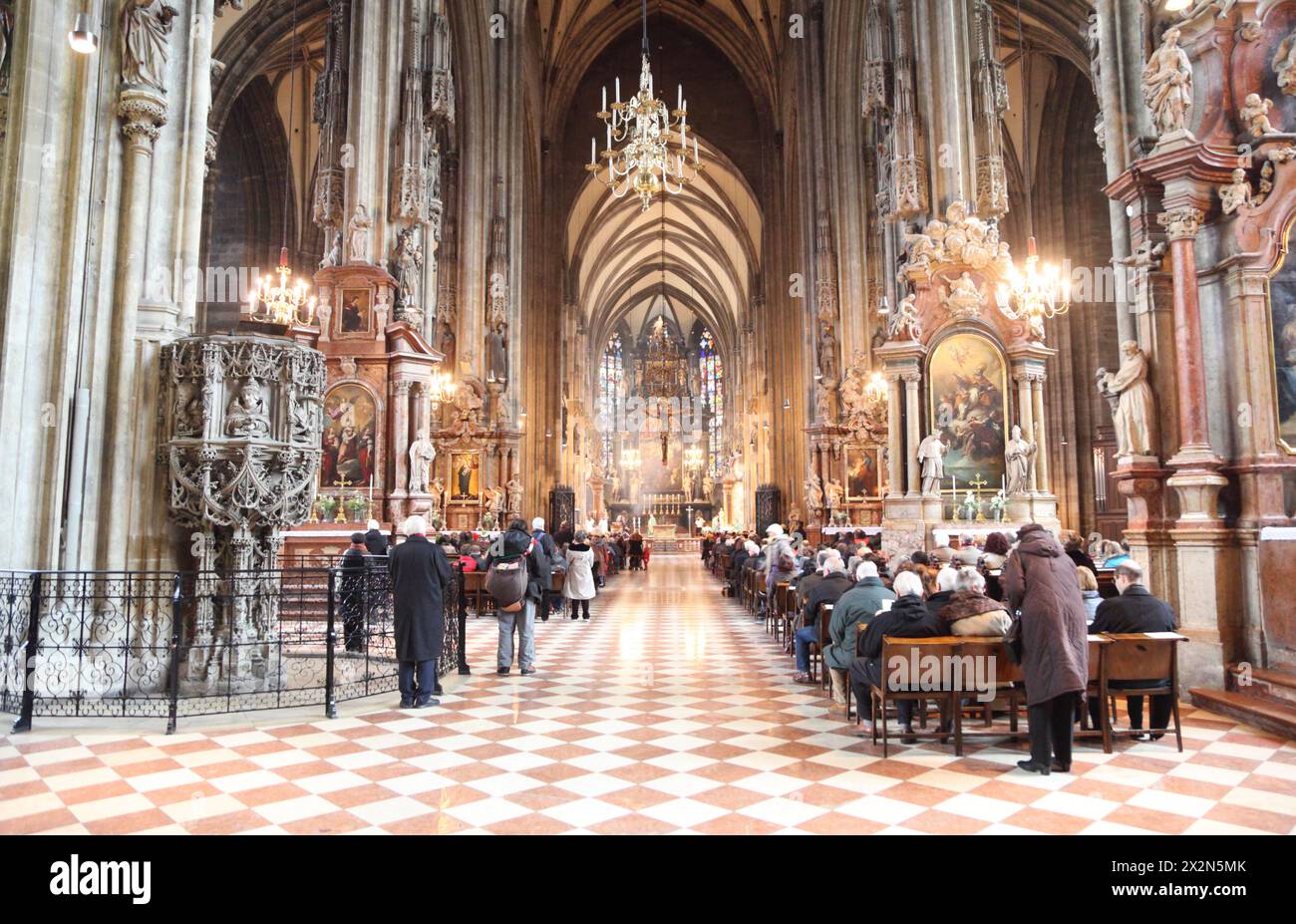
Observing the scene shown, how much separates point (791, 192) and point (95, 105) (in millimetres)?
26208

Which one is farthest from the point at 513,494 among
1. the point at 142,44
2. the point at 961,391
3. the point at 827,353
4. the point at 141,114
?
the point at 142,44

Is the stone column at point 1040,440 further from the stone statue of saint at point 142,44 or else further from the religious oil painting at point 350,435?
the stone statue of saint at point 142,44

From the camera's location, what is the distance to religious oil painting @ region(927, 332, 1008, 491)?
13.9 m

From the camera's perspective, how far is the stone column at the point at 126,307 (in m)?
6.35

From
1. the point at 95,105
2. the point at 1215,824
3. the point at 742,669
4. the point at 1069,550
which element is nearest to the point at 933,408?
the point at 1069,550

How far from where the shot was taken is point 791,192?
2981 centimetres

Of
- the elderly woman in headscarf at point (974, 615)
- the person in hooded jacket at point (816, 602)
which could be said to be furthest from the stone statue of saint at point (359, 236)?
the elderly woman in headscarf at point (974, 615)

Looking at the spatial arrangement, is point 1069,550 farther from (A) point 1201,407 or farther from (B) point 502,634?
(B) point 502,634

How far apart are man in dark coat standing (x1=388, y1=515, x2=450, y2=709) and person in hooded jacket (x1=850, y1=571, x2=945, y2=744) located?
3.16 m

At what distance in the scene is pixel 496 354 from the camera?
74.8 feet

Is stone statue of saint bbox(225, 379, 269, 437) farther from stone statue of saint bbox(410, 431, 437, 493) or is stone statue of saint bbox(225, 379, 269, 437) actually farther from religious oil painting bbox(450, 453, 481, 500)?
religious oil painting bbox(450, 453, 481, 500)

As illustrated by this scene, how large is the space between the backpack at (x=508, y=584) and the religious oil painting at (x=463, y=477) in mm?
12810

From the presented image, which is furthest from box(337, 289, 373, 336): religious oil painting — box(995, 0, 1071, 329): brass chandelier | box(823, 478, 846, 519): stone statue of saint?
box(823, 478, 846, 519): stone statue of saint

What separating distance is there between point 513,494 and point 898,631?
1767 cm
